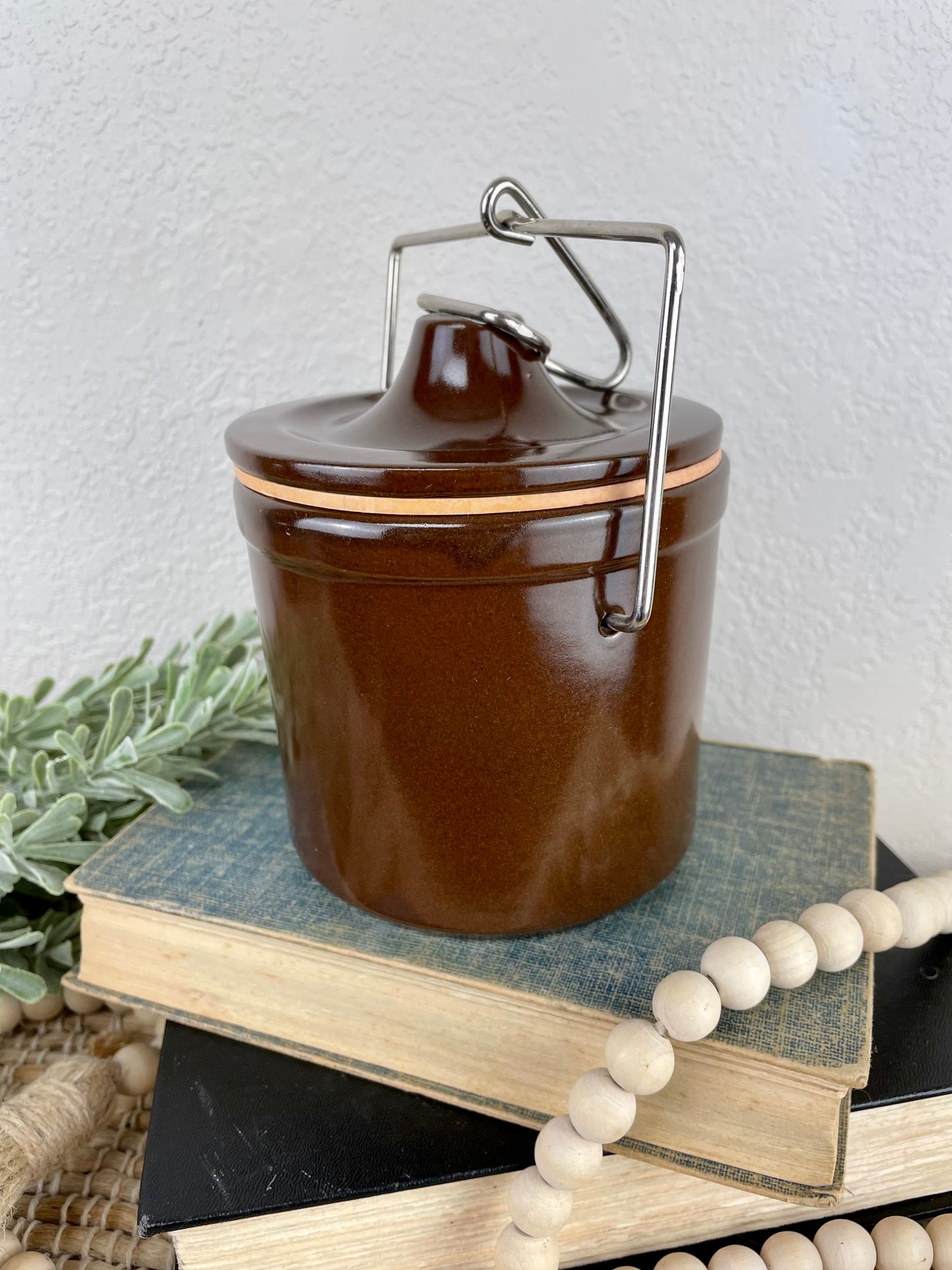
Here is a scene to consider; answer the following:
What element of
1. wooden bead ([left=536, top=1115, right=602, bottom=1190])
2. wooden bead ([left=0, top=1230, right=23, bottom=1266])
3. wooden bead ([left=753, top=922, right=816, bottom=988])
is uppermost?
wooden bead ([left=753, top=922, right=816, bottom=988])

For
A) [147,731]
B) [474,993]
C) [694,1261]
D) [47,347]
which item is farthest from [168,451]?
[694,1261]

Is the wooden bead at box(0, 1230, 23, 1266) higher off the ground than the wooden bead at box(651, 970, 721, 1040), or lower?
lower

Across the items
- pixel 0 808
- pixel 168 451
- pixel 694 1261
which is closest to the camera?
pixel 694 1261

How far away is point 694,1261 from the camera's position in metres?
0.43

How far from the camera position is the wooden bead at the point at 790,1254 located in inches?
16.9

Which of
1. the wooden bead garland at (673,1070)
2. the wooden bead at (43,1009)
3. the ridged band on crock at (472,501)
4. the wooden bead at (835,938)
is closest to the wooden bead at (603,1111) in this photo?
the wooden bead garland at (673,1070)

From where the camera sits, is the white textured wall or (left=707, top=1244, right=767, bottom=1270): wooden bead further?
the white textured wall

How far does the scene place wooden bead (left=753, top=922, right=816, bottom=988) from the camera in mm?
419

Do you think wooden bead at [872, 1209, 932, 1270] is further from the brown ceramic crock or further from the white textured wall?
the white textured wall

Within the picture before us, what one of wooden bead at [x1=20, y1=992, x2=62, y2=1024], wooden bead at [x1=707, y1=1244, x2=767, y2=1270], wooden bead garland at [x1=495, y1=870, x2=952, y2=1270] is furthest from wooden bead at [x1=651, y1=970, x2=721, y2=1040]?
wooden bead at [x1=20, y1=992, x2=62, y2=1024]

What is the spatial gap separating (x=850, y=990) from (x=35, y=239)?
2.30ft

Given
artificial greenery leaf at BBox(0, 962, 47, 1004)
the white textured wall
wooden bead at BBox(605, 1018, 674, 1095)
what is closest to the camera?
wooden bead at BBox(605, 1018, 674, 1095)

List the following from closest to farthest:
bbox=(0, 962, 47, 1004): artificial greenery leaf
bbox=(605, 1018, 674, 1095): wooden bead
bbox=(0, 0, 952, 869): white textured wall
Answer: bbox=(605, 1018, 674, 1095): wooden bead
bbox=(0, 962, 47, 1004): artificial greenery leaf
bbox=(0, 0, 952, 869): white textured wall

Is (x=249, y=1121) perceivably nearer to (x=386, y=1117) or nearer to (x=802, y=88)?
(x=386, y=1117)
